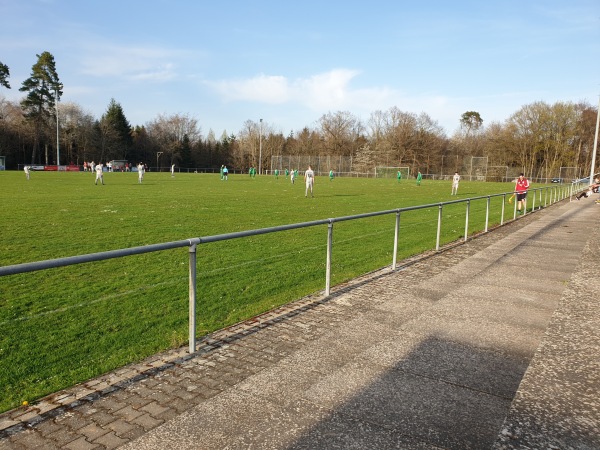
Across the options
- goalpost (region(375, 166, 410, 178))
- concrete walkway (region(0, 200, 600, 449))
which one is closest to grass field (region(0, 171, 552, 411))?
concrete walkway (region(0, 200, 600, 449))

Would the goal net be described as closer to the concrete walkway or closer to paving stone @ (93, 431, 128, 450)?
the concrete walkway

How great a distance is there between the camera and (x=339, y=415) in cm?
322

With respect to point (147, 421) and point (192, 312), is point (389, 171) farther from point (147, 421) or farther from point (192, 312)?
point (147, 421)

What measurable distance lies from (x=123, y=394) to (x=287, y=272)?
16.6ft

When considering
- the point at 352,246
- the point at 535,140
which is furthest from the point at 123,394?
the point at 535,140

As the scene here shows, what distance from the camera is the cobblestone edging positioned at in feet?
9.72

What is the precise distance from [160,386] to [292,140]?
350 feet

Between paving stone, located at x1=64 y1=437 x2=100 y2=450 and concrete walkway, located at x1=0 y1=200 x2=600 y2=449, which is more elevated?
concrete walkway, located at x1=0 y1=200 x2=600 y2=449

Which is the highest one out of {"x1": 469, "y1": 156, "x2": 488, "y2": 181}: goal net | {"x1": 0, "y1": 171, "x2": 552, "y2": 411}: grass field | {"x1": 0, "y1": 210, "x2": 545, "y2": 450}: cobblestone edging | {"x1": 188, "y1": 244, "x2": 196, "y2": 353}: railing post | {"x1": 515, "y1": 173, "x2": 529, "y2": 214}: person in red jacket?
{"x1": 469, "y1": 156, "x2": 488, "y2": 181}: goal net

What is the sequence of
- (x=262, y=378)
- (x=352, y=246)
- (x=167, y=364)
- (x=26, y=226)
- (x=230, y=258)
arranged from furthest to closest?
1. (x=26, y=226)
2. (x=352, y=246)
3. (x=230, y=258)
4. (x=167, y=364)
5. (x=262, y=378)

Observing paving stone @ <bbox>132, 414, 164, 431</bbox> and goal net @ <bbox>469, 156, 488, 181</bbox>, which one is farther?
goal net @ <bbox>469, 156, 488, 181</bbox>

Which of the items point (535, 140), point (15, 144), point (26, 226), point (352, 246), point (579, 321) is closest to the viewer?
point (579, 321)

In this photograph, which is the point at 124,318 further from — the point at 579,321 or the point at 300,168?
the point at 300,168

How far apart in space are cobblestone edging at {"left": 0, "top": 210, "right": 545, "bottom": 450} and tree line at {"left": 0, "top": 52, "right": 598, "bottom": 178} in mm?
70981
